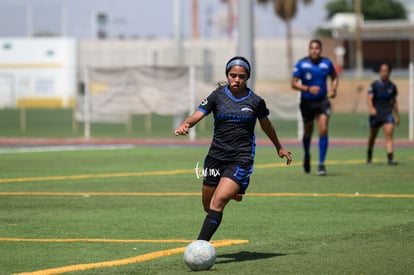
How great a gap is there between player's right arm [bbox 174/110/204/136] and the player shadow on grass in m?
1.26

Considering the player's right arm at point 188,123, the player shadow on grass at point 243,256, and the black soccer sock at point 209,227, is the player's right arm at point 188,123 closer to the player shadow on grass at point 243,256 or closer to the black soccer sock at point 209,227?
the black soccer sock at point 209,227

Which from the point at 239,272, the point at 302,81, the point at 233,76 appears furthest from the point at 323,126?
the point at 239,272

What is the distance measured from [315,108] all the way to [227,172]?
32.2 feet

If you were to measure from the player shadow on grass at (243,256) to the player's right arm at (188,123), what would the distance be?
1.26 m

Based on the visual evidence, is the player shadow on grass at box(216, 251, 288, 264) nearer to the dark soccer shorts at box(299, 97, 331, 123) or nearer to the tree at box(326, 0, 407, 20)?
the dark soccer shorts at box(299, 97, 331, 123)

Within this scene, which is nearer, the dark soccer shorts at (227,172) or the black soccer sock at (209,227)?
the black soccer sock at (209,227)

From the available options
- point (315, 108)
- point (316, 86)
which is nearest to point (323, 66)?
point (316, 86)

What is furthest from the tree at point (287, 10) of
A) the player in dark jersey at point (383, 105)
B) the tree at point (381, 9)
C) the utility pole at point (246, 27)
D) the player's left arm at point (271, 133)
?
the player's left arm at point (271, 133)

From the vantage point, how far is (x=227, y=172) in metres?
10.8

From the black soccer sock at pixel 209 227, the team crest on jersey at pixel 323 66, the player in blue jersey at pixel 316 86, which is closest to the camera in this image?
the black soccer sock at pixel 209 227

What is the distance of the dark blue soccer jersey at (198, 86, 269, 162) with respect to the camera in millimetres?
10922

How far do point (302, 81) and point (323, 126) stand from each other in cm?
95

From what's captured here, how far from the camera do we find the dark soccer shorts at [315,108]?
20344mm

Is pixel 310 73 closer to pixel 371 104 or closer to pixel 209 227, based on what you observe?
pixel 371 104
